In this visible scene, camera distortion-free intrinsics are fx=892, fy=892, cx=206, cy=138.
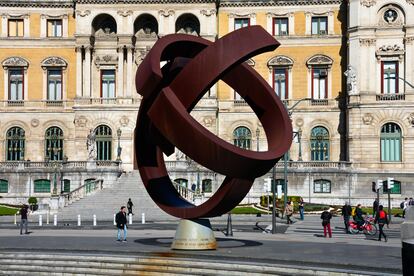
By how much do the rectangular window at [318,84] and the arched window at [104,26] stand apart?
62.3 ft

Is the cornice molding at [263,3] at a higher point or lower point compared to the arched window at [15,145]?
higher

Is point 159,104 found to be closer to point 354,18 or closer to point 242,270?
point 242,270

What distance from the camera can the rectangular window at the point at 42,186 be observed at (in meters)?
78.4

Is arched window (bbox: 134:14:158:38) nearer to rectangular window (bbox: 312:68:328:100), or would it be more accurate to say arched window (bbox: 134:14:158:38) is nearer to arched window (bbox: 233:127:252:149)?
arched window (bbox: 233:127:252:149)

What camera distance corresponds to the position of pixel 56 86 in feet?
277

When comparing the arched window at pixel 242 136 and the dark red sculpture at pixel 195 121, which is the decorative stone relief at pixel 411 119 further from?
the dark red sculpture at pixel 195 121

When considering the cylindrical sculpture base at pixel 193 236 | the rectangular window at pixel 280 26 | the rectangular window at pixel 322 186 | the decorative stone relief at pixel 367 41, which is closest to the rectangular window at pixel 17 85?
the rectangular window at pixel 280 26

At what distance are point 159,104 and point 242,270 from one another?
682 cm

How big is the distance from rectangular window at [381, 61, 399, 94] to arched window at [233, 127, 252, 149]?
1319cm

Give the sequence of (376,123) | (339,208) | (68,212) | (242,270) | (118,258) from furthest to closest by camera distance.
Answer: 1. (376,123)
2. (339,208)
3. (68,212)
4. (118,258)
5. (242,270)

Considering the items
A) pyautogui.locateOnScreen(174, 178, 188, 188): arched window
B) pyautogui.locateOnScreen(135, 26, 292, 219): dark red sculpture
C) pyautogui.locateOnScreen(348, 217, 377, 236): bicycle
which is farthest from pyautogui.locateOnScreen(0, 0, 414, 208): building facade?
pyautogui.locateOnScreen(135, 26, 292, 219): dark red sculpture

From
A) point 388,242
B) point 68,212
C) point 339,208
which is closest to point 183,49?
point 388,242

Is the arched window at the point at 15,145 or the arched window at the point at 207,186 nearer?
the arched window at the point at 207,186

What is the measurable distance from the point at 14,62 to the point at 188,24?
16.7 m
